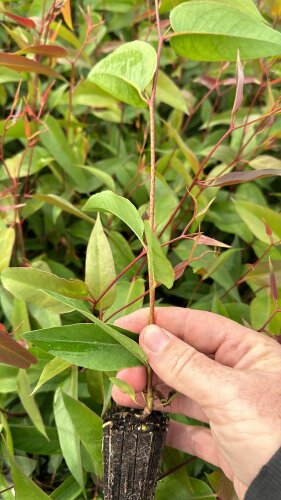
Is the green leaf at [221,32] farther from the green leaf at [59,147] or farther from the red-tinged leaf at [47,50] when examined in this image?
the green leaf at [59,147]

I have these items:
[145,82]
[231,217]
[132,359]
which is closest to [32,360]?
[132,359]

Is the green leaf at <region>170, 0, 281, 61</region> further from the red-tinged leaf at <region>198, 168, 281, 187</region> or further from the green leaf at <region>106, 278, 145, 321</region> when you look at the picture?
the green leaf at <region>106, 278, 145, 321</region>

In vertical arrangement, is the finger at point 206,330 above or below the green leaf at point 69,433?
above

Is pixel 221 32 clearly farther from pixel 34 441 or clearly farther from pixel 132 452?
pixel 34 441

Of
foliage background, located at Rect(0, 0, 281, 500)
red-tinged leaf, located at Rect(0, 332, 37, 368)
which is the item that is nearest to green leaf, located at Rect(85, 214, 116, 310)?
foliage background, located at Rect(0, 0, 281, 500)

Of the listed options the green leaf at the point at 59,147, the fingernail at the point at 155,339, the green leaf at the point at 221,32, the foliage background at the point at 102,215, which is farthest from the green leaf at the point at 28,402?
the green leaf at the point at 221,32

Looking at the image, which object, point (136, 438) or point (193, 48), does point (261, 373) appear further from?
point (193, 48)
